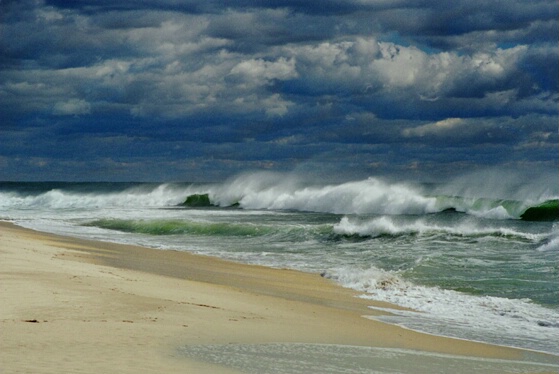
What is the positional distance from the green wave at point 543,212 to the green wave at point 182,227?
16.6m

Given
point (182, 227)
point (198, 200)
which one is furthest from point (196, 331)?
point (198, 200)

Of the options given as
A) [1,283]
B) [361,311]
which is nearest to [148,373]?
[1,283]

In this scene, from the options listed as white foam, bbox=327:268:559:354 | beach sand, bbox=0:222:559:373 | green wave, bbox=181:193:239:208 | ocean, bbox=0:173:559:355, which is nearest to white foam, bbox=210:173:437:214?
ocean, bbox=0:173:559:355

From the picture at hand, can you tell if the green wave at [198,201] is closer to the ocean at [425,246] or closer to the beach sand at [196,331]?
the ocean at [425,246]

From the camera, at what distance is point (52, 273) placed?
1205 centimetres

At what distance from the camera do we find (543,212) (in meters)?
39.8

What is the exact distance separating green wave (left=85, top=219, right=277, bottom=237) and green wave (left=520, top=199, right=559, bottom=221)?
16639mm

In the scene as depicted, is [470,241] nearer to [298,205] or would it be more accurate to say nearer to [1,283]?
[1,283]

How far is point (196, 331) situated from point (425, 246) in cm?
1462

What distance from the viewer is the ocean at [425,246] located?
11.3m

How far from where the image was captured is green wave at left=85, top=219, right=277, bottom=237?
29.3m

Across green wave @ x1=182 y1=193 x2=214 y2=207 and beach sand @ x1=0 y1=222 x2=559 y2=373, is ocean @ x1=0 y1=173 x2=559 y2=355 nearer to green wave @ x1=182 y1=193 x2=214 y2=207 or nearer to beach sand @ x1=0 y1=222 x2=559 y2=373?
beach sand @ x1=0 y1=222 x2=559 y2=373

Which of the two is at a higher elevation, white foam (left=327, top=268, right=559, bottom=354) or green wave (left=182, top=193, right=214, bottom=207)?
white foam (left=327, top=268, right=559, bottom=354)

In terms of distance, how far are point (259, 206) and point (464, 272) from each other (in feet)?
130
